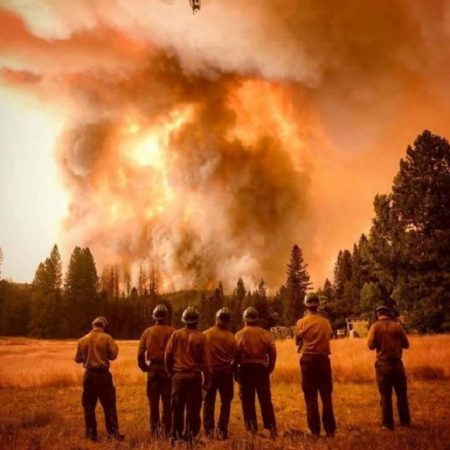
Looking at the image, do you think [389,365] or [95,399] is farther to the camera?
[389,365]

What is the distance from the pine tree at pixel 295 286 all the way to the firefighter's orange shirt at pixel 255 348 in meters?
82.6

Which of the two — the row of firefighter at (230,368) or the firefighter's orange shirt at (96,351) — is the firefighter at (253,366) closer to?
the row of firefighter at (230,368)

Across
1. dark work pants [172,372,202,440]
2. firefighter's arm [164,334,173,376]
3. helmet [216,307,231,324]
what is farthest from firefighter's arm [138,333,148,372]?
helmet [216,307,231,324]

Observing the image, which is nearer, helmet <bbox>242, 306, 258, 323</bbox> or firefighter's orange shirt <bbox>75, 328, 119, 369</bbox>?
firefighter's orange shirt <bbox>75, 328, 119, 369</bbox>

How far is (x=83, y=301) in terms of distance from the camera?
7831cm

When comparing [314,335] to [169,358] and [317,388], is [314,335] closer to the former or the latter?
[317,388]

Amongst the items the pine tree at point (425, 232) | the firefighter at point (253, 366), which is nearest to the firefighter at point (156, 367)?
the firefighter at point (253, 366)

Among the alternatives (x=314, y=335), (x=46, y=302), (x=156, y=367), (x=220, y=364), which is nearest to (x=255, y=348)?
(x=220, y=364)

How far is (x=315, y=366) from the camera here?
9.38 m

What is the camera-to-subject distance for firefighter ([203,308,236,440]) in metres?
9.70

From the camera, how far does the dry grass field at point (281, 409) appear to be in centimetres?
841

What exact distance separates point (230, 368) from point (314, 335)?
1822 millimetres

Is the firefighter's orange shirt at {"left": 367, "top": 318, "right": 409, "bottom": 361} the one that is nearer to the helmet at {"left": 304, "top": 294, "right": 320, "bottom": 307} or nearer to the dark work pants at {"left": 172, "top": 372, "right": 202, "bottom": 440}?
the helmet at {"left": 304, "top": 294, "right": 320, "bottom": 307}

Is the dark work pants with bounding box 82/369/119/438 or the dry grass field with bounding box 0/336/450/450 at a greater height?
the dark work pants with bounding box 82/369/119/438
